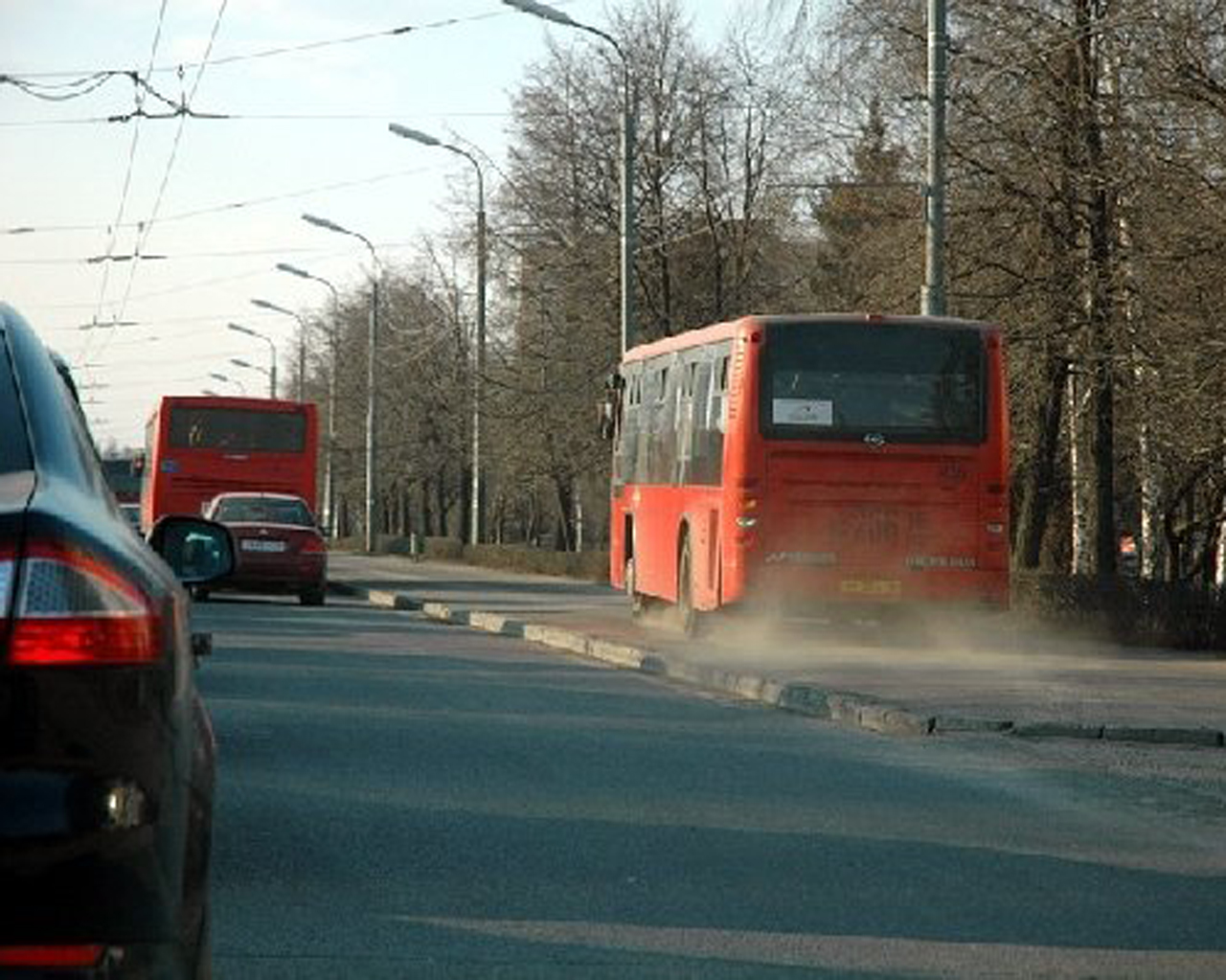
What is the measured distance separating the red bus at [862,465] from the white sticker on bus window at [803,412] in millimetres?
13

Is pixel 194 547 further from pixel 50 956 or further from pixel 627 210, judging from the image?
pixel 627 210

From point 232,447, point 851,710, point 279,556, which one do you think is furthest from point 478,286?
point 851,710

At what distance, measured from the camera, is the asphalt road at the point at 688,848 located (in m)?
8.08

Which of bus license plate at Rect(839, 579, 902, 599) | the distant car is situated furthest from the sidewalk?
the distant car

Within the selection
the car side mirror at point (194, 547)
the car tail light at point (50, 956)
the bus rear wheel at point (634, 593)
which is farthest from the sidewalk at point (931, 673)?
the car tail light at point (50, 956)

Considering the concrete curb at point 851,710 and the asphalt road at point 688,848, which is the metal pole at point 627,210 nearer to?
the concrete curb at point 851,710

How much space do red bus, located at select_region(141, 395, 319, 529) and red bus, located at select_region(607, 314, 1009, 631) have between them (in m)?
22.8

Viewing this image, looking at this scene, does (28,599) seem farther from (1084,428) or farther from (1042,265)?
(1084,428)

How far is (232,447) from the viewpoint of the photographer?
1870 inches

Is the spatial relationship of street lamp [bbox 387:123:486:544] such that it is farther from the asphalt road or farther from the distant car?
the asphalt road

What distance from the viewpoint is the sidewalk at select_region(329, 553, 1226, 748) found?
16.3 metres

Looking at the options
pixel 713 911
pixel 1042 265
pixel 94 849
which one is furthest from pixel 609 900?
pixel 1042 265

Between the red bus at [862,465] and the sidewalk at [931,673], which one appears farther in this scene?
the red bus at [862,465]

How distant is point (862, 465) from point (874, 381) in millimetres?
831
